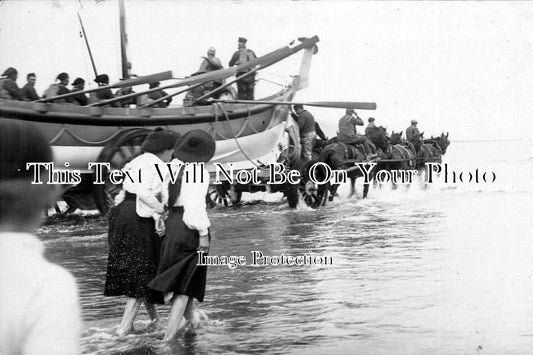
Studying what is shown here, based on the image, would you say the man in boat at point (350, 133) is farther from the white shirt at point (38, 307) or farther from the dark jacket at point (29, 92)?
the white shirt at point (38, 307)

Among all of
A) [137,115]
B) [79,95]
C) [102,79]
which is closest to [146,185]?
[102,79]

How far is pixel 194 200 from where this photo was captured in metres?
4.97

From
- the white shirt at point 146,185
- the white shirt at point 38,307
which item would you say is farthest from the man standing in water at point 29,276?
the white shirt at point 146,185

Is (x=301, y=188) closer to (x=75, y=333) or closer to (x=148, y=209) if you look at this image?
(x=148, y=209)

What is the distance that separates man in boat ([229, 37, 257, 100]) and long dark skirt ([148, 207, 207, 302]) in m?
2.30

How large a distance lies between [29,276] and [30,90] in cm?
663

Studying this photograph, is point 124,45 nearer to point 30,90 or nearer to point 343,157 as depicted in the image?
point 30,90

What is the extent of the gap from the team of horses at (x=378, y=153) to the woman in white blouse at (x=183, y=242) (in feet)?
20.9

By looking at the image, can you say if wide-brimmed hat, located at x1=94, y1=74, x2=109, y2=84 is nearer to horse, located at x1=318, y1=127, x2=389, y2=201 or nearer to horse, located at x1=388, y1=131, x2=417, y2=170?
horse, located at x1=318, y1=127, x2=389, y2=201

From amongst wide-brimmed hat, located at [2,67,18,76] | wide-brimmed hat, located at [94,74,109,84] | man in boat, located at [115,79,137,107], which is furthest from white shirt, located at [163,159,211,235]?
man in boat, located at [115,79,137,107]

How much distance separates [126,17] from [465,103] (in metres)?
3.29

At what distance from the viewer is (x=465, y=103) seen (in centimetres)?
682

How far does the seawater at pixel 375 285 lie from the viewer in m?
4.80

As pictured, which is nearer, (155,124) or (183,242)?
(183,242)
